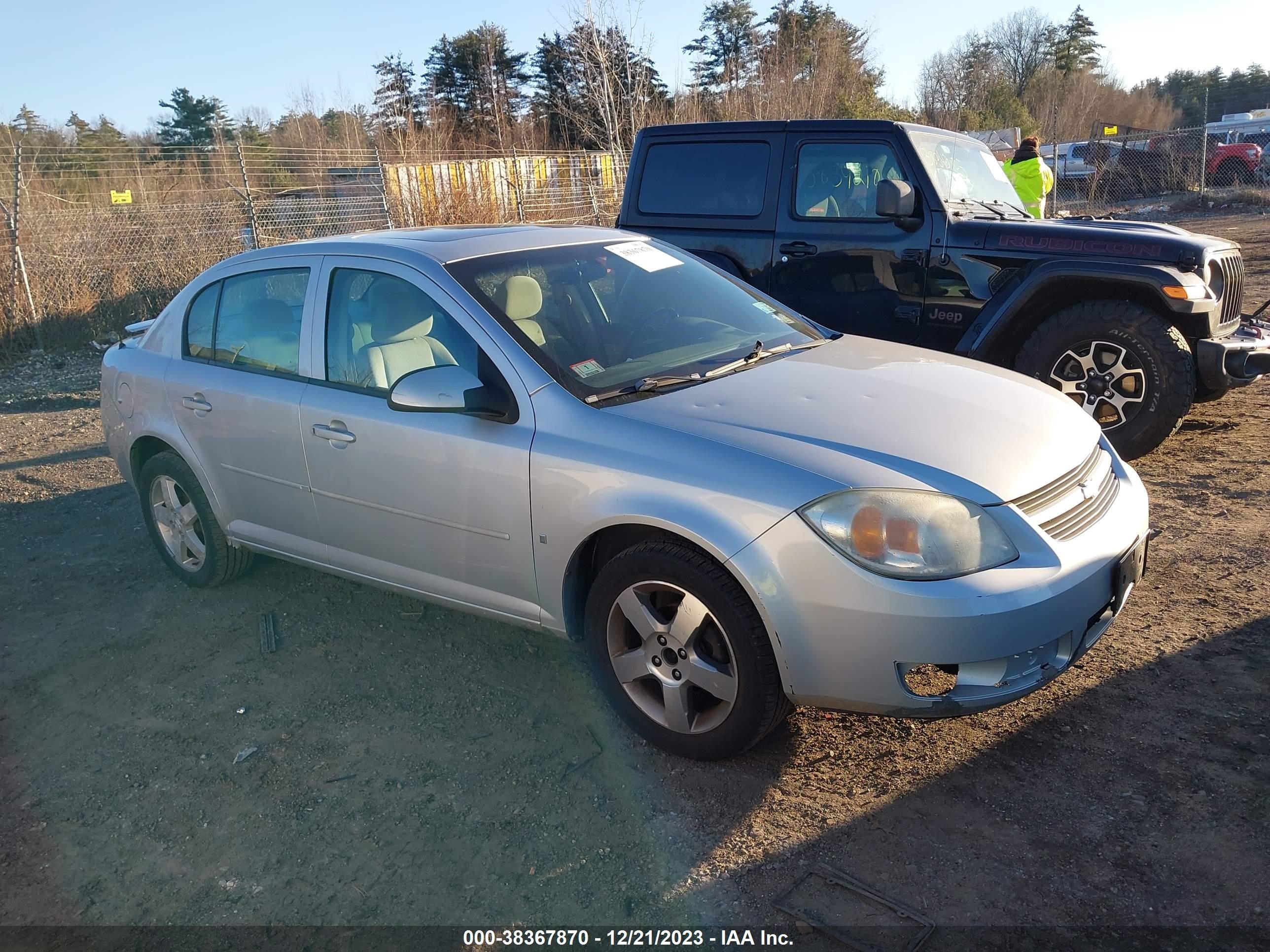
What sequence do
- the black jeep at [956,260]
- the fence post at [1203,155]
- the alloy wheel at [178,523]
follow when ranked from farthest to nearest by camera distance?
the fence post at [1203,155]
the black jeep at [956,260]
the alloy wheel at [178,523]

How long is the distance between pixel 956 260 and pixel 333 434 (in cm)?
410

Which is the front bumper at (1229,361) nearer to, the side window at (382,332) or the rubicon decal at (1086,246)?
the rubicon decal at (1086,246)

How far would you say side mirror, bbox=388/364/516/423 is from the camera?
3336 mm

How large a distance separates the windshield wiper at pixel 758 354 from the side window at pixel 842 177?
8.63 ft

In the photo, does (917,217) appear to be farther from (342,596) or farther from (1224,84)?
(1224,84)

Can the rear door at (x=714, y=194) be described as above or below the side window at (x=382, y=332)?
above

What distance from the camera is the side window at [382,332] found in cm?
367

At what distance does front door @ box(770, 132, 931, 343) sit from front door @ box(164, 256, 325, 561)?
352 centimetres

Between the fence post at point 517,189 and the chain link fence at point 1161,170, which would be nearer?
the fence post at point 517,189

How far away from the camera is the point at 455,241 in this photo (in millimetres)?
4004

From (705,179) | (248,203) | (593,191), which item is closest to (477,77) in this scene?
(593,191)

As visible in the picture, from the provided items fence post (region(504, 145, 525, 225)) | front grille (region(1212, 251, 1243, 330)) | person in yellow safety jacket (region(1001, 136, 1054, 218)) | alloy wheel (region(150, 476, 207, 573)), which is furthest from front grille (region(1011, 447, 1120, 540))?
fence post (region(504, 145, 525, 225))

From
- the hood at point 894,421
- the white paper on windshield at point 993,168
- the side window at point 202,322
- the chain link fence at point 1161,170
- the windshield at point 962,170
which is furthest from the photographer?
the chain link fence at point 1161,170

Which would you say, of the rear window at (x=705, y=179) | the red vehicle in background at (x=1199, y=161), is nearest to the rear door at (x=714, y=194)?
the rear window at (x=705, y=179)
